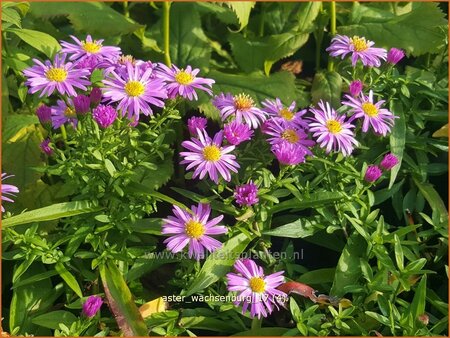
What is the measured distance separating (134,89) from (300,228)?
491 millimetres

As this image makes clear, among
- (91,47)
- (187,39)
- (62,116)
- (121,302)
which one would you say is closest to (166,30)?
(187,39)

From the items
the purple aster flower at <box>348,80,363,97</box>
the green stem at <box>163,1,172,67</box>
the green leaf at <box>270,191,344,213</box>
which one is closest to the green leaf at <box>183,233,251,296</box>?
the green leaf at <box>270,191,344,213</box>

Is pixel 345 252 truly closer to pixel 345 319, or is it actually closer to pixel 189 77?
pixel 345 319

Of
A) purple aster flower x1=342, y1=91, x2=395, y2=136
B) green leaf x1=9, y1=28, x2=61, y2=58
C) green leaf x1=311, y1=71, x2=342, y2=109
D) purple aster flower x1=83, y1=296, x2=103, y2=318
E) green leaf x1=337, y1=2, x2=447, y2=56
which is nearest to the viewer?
purple aster flower x1=83, y1=296, x2=103, y2=318

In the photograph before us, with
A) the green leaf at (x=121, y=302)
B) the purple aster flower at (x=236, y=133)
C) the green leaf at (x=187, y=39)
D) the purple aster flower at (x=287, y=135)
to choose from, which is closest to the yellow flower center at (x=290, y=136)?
the purple aster flower at (x=287, y=135)

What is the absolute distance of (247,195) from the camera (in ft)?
4.58

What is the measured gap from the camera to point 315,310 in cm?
148

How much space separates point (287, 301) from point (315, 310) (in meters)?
0.07

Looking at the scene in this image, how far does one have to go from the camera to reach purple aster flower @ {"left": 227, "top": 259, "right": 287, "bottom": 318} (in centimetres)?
138

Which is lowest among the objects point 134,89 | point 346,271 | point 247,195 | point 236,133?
point 346,271

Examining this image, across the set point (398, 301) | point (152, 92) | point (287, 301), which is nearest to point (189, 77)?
point (152, 92)

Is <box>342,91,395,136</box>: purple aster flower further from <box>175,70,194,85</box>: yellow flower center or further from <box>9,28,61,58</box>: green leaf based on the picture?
<box>9,28,61,58</box>: green leaf

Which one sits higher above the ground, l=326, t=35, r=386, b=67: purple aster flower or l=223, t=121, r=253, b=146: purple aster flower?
l=326, t=35, r=386, b=67: purple aster flower

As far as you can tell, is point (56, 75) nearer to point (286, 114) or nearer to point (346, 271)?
point (286, 114)
